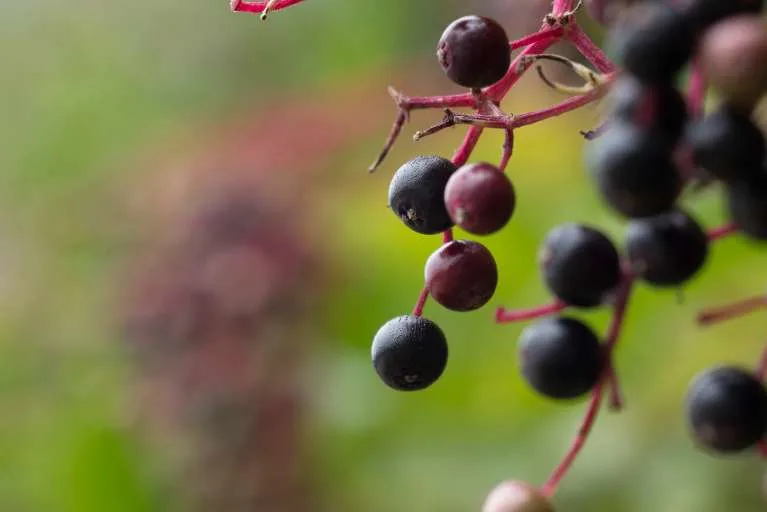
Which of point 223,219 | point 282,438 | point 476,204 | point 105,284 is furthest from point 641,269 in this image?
point 105,284

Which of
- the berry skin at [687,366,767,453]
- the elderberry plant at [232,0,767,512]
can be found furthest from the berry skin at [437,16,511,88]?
the berry skin at [687,366,767,453]

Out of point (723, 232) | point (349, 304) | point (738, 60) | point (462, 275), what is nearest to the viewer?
point (738, 60)

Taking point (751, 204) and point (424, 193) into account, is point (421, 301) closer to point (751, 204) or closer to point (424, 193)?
point (424, 193)

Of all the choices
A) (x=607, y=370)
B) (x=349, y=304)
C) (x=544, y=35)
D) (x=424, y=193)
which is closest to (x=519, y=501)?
(x=607, y=370)

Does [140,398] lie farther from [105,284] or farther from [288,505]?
[105,284]

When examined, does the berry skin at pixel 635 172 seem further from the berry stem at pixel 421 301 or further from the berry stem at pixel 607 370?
the berry stem at pixel 421 301

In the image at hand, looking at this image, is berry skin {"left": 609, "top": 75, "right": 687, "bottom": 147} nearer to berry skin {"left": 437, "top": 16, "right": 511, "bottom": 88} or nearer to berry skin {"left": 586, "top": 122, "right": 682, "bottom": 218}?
berry skin {"left": 586, "top": 122, "right": 682, "bottom": 218}

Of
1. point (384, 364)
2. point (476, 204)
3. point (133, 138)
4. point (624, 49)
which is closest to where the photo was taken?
point (624, 49)
